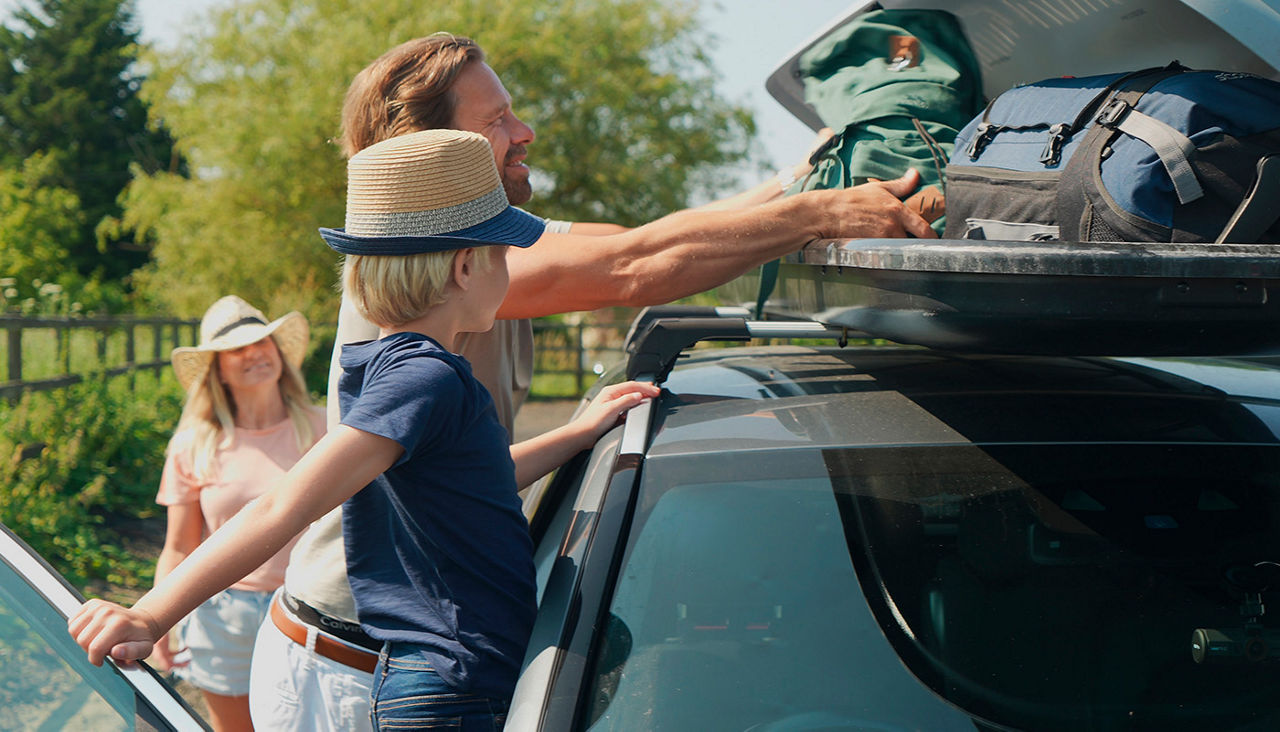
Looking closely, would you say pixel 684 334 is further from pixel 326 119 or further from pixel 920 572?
pixel 326 119

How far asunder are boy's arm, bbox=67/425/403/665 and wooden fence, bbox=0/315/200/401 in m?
7.56

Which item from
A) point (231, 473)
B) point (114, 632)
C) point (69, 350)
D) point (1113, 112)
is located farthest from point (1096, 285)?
point (69, 350)

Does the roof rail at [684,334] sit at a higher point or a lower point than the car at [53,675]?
higher

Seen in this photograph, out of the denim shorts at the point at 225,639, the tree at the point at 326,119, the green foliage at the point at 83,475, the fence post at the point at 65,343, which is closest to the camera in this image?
the denim shorts at the point at 225,639

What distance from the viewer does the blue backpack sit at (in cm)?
149

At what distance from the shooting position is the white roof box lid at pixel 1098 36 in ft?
4.98

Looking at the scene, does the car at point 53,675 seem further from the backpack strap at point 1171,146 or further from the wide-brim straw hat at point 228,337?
the wide-brim straw hat at point 228,337

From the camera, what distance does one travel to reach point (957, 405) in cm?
191

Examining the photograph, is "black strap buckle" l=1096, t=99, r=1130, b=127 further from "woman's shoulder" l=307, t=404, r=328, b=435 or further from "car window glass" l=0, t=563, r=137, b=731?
"woman's shoulder" l=307, t=404, r=328, b=435

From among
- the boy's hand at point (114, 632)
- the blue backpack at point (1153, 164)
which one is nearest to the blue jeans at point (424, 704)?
the boy's hand at point (114, 632)

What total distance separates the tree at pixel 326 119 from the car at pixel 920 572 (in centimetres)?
1889

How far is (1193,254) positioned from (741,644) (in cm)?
81

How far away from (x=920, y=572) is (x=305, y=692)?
1.13m

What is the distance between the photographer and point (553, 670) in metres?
1.50
